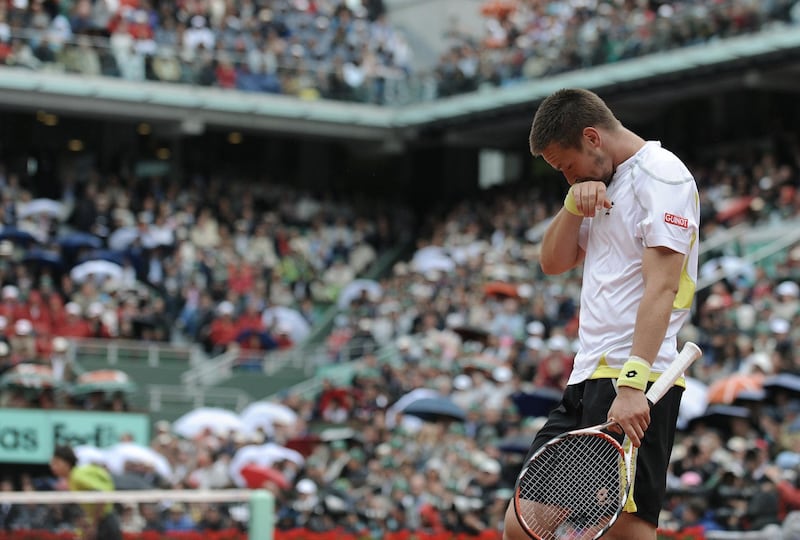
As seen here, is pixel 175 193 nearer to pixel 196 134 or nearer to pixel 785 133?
pixel 196 134

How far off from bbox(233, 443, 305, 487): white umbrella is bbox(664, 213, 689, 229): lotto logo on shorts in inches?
432

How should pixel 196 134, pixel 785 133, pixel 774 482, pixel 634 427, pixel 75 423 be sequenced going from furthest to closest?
1. pixel 196 134
2. pixel 785 133
3. pixel 75 423
4. pixel 774 482
5. pixel 634 427

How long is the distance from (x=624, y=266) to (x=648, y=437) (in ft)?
1.85

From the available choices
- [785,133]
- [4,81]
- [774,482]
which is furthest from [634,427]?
[4,81]

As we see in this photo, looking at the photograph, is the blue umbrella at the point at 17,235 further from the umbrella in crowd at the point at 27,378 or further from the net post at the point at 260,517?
the net post at the point at 260,517

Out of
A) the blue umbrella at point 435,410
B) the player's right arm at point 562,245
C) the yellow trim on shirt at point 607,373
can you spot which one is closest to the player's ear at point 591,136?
the player's right arm at point 562,245

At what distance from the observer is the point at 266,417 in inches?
743

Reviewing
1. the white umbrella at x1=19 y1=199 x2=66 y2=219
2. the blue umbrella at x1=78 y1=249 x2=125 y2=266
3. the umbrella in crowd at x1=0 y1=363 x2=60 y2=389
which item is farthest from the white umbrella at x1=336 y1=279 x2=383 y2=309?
the umbrella in crowd at x1=0 y1=363 x2=60 y2=389

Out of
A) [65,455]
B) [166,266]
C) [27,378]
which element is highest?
[166,266]

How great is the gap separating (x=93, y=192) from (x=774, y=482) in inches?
652

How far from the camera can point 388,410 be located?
61.2 ft

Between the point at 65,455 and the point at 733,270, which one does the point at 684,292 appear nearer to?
the point at 65,455

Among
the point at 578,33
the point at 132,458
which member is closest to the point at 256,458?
the point at 132,458

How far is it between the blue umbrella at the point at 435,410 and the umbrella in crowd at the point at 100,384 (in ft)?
13.9
